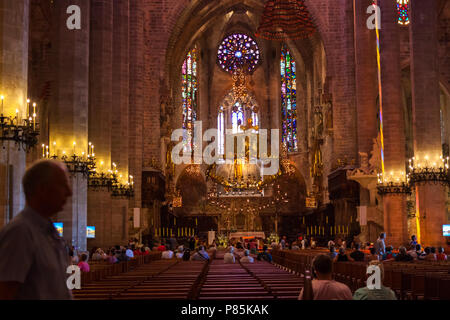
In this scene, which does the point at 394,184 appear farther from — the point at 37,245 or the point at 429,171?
the point at 37,245

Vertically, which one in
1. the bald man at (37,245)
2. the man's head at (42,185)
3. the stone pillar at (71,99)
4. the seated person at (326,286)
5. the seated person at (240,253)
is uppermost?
the stone pillar at (71,99)

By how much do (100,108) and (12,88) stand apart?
36.5 feet

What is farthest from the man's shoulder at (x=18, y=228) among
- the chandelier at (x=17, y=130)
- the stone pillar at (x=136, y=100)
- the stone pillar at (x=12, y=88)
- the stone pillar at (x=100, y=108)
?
the stone pillar at (x=136, y=100)

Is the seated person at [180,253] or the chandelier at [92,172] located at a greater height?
the chandelier at [92,172]

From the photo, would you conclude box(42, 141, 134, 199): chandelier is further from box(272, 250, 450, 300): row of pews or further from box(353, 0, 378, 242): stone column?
A: box(353, 0, 378, 242): stone column

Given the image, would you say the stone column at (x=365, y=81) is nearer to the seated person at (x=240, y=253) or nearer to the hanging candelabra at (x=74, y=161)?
the seated person at (x=240, y=253)

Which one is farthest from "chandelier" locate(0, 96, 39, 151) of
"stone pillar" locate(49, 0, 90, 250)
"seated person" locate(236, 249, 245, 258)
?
"seated person" locate(236, 249, 245, 258)

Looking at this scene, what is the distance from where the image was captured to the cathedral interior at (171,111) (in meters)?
20.8

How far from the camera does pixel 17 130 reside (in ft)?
46.1

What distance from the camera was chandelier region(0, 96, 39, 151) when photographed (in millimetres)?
13943

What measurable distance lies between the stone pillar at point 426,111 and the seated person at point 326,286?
1833 centimetres

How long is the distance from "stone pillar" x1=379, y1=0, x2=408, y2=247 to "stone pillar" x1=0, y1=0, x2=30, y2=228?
648 inches

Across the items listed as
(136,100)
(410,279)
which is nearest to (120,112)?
(136,100)

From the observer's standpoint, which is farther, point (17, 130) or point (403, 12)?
point (403, 12)
